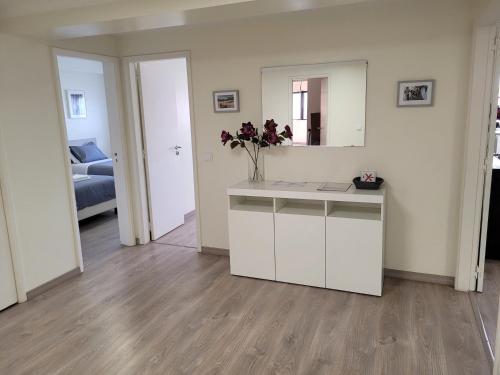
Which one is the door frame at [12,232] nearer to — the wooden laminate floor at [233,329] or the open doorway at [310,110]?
the wooden laminate floor at [233,329]

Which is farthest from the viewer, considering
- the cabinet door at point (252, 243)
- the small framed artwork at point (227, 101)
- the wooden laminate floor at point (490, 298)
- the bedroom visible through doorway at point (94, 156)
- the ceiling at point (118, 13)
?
the bedroom visible through doorway at point (94, 156)

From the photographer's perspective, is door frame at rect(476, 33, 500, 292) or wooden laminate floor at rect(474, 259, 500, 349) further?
door frame at rect(476, 33, 500, 292)

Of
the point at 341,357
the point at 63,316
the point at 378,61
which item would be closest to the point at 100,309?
the point at 63,316

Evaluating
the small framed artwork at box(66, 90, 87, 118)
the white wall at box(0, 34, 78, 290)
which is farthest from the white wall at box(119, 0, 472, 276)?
the small framed artwork at box(66, 90, 87, 118)

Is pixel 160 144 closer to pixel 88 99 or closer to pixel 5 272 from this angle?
pixel 5 272

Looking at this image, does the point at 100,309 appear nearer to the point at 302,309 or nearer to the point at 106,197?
the point at 302,309

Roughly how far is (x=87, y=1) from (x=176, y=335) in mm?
2328

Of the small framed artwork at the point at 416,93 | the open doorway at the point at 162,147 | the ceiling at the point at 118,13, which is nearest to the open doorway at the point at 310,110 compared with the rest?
the small framed artwork at the point at 416,93

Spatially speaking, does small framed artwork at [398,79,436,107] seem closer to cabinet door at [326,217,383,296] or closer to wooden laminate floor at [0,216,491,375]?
cabinet door at [326,217,383,296]

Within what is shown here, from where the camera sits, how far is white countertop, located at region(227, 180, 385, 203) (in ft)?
9.70

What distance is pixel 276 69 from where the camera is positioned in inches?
135

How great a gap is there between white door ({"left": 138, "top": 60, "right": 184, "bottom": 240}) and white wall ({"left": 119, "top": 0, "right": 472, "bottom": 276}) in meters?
0.75

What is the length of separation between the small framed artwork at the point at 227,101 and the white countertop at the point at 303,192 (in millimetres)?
730

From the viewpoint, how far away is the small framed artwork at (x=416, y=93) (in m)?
2.97
